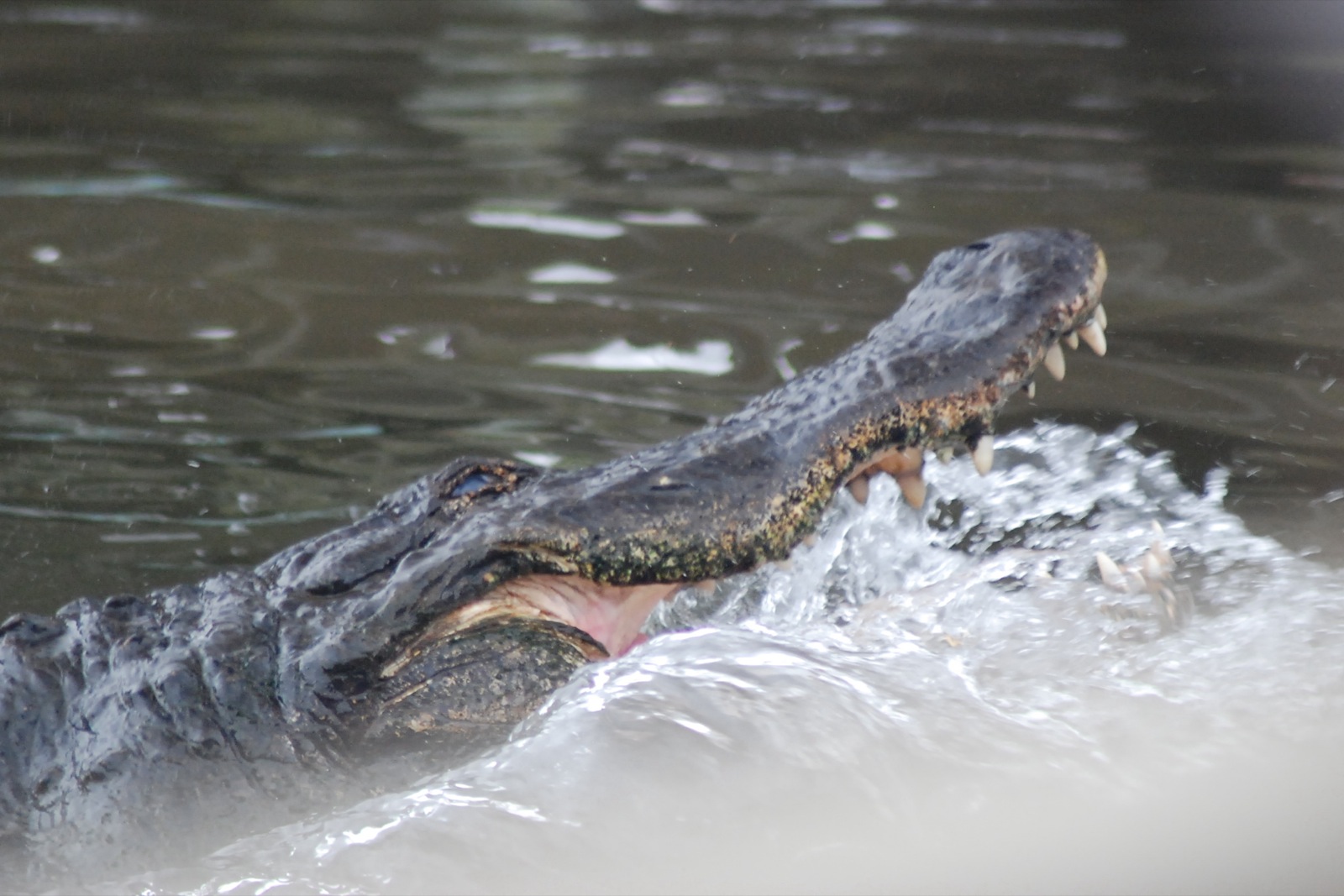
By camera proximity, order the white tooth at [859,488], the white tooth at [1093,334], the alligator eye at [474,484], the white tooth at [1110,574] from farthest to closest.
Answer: the white tooth at [1110,574] < the alligator eye at [474,484] < the white tooth at [1093,334] < the white tooth at [859,488]

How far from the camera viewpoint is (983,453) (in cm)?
270

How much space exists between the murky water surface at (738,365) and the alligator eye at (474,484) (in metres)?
0.49

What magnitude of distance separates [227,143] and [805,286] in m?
3.12

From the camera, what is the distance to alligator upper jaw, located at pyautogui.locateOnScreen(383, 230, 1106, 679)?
2.60 m

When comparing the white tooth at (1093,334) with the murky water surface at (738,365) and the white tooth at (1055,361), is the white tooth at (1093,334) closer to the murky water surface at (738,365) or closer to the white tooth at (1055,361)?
the white tooth at (1055,361)

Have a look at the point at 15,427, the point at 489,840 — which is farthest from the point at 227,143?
the point at 489,840

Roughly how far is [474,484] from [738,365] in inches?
101

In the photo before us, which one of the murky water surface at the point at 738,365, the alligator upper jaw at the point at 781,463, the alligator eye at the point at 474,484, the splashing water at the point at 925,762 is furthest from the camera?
the alligator eye at the point at 474,484

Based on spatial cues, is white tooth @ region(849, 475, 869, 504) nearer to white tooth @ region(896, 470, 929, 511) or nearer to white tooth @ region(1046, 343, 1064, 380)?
white tooth @ region(896, 470, 929, 511)

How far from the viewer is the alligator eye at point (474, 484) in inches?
117

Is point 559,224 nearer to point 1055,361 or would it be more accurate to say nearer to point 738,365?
point 738,365

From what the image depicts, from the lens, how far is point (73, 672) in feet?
9.62

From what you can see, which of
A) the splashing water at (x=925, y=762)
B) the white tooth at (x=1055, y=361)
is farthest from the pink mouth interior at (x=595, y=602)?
the white tooth at (x=1055, y=361)

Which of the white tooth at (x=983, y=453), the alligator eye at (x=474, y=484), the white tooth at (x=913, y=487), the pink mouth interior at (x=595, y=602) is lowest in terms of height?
the pink mouth interior at (x=595, y=602)
